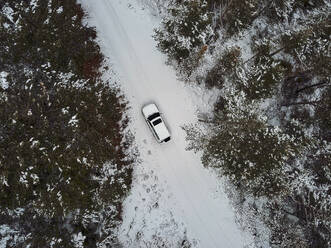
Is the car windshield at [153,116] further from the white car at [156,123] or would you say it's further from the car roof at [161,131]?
the car roof at [161,131]

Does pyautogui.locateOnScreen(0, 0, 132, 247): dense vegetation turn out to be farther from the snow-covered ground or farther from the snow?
the snow-covered ground

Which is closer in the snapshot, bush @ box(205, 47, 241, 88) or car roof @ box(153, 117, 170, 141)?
bush @ box(205, 47, 241, 88)

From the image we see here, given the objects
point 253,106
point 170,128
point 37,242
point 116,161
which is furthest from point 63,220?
point 253,106

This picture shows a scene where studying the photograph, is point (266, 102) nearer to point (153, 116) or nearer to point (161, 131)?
point (161, 131)

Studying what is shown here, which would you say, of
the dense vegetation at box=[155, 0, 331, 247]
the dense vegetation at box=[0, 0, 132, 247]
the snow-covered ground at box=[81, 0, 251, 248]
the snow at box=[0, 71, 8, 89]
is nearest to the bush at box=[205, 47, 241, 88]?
the dense vegetation at box=[155, 0, 331, 247]

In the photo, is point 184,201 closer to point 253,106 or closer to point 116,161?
point 116,161
